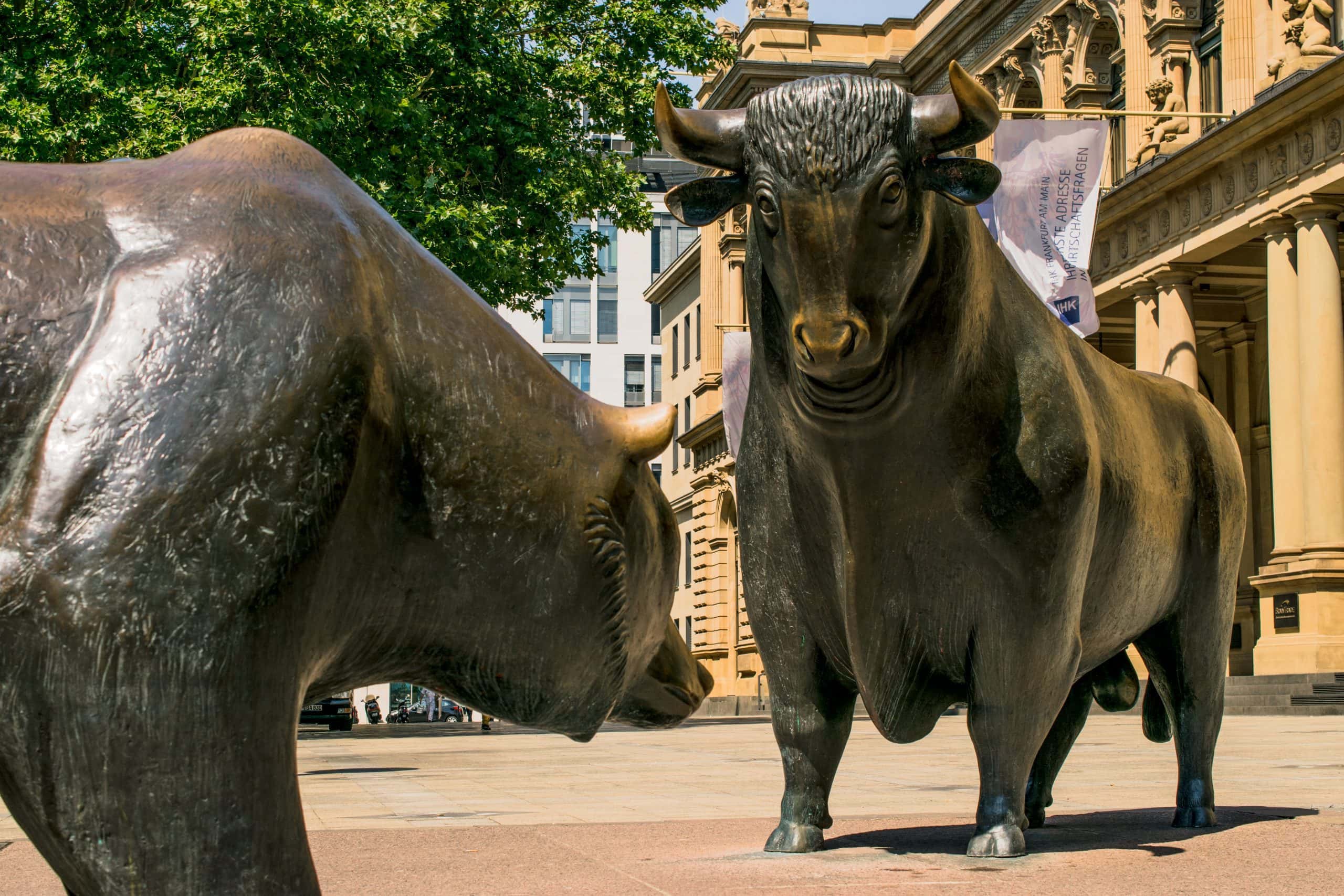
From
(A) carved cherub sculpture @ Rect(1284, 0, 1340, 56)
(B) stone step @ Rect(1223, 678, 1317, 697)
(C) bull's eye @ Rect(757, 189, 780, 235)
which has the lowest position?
(B) stone step @ Rect(1223, 678, 1317, 697)

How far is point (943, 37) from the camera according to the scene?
4234cm

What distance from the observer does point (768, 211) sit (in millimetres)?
3719

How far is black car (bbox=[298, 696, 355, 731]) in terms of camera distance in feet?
111

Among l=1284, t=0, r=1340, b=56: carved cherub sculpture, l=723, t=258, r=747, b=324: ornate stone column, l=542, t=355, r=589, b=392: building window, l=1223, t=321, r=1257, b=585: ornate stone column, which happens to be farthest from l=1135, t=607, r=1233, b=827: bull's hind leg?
l=542, t=355, r=589, b=392: building window

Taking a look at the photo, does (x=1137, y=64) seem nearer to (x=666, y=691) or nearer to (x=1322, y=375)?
(x=1322, y=375)

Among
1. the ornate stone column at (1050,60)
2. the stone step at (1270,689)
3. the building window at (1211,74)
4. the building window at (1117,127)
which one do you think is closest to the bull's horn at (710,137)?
the stone step at (1270,689)

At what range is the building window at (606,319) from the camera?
86250mm

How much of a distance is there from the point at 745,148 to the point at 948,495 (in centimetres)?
111

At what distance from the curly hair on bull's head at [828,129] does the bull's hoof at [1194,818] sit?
310 centimetres

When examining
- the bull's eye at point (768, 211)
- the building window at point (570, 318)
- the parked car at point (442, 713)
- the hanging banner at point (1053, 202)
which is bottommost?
the parked car at point (442, 713)

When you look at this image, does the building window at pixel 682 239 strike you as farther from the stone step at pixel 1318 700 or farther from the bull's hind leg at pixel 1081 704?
the bull's hind leg at pixel 1081 704

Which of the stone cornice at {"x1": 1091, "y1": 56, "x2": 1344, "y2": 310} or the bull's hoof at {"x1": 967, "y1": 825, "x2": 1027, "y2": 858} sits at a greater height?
the stone cornice at {"x1": 1091, "y1": 56, "x2": 1344, "y2": 310}

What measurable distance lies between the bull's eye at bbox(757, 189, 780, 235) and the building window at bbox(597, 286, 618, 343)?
82.7 metres

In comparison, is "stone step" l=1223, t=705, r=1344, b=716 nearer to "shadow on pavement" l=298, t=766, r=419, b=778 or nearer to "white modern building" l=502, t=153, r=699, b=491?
"shadow on pavement" l=298, t=766, r=419, b=778
